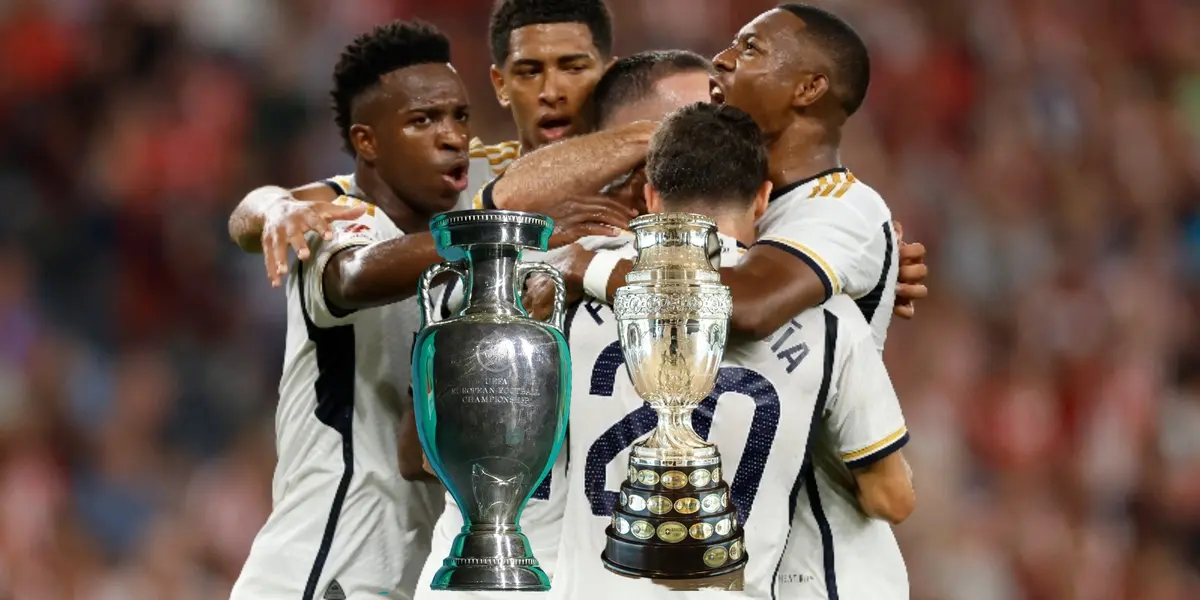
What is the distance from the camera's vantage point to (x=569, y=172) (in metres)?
2.78

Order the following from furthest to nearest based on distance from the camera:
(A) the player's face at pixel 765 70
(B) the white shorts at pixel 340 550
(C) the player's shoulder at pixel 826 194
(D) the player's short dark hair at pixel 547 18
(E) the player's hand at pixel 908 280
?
(D) the player's short dark hair at pixel 547 18 < (B) the white shorts at pixel 340 550 < (E) the player's hand at pixel 908 280 < (A) the player's face at pixel 765 70 < (C) the player's shoulder at pixel 826 194

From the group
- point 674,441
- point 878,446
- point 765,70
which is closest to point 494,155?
point 765,70

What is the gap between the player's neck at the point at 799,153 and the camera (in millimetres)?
3043

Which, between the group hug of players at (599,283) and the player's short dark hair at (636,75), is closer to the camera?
the group hug of players at (599,283)

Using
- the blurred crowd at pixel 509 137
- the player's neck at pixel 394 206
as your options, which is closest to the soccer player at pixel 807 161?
the player's neck at pixel 394 206

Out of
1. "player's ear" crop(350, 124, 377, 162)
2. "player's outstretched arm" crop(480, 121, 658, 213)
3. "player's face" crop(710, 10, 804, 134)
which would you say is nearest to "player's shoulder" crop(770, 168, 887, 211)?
"player's face" crop(710, 10, 804, 134)

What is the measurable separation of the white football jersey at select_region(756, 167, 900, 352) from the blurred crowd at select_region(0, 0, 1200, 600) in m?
3.45

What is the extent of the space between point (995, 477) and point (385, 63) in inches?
171

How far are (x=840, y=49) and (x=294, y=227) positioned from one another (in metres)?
1.31

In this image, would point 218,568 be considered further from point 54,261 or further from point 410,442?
point 410,442

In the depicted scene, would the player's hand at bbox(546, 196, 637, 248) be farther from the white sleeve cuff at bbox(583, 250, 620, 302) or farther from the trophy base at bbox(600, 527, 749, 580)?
the trophy base at bbox(600, 527, 749, 580)

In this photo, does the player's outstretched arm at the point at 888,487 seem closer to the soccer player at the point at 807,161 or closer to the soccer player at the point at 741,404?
the soccer player at the point at 741,404

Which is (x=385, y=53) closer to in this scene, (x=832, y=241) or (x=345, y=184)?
(x=345, y=184)

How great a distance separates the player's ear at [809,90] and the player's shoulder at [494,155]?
1.15 m
